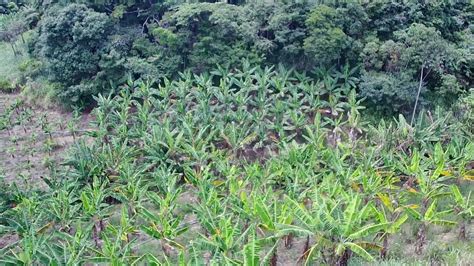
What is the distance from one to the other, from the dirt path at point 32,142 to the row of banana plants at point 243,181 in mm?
1153

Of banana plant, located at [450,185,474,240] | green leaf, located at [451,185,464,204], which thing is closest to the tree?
banana plant, located at [450,185,474,240]

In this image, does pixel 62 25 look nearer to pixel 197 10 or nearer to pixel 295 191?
pixel 197 10

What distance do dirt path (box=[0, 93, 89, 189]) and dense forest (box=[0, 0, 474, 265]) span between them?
8cm

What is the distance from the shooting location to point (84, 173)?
1383 centimetres

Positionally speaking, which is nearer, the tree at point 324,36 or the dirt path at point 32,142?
the dirt path at point 32,142

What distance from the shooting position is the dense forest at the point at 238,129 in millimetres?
10602

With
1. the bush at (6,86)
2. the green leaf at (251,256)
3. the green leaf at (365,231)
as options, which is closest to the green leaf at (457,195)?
the green leaf at (365,231)

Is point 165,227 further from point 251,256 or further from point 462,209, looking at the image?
point 462,209

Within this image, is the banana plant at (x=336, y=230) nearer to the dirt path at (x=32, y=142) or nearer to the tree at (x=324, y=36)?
the tree at (x=324, y=36)

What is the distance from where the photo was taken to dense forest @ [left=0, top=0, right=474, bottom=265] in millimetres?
10602

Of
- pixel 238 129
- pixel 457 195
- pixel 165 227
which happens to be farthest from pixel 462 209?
pixel 238 129

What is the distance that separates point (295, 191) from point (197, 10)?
370 inches

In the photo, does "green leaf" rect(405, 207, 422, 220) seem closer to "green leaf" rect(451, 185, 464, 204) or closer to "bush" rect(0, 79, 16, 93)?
"green leaf" rect(451, 185, 464, 204)

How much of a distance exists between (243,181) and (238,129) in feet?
11.7
